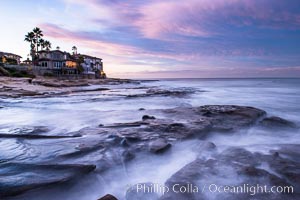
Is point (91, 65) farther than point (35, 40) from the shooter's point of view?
Yes

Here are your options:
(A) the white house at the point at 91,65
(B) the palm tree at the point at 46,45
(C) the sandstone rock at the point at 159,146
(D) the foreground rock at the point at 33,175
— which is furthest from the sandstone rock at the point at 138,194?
(A) the white house at the point at 91,65

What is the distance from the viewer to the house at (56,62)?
58938mm

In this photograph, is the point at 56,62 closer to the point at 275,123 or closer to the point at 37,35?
the point at 37,35

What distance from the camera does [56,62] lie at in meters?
61.0

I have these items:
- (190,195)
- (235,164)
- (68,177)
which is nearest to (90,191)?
(68,177)

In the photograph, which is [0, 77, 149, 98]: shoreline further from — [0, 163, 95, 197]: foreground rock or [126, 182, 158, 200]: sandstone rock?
[126, 182, 158, 200]: sandstone rock

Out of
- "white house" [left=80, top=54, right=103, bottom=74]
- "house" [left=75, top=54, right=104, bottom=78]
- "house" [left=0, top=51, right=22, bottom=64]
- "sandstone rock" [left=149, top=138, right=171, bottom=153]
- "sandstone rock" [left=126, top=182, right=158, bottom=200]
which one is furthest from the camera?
"white house" [left=80, top=54, right=103, bottom=74]

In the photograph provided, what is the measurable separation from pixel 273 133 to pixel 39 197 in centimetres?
668

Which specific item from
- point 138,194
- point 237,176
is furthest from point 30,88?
point 237,176

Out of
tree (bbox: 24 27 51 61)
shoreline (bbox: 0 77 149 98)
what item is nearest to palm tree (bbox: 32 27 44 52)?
tree (bbox: 24 27 51 61)

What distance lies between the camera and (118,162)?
414 centimetres

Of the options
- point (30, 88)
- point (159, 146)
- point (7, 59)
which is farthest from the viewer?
point (7, 59)

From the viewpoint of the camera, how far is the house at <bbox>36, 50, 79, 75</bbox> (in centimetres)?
5894

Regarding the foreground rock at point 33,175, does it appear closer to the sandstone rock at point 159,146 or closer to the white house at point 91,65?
the sandstone rock at point 159,146
